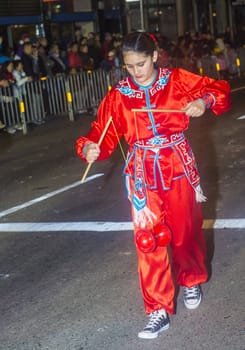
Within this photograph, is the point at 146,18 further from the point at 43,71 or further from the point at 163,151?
the point at 163,151

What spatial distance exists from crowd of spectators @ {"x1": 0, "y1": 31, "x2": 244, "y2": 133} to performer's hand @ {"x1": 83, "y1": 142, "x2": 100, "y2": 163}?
8965 mm

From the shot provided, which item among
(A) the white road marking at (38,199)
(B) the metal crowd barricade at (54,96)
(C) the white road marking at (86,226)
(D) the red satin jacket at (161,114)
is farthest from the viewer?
(B) the metal crowd barricade at (54,96)

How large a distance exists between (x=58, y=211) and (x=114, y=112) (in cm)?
397

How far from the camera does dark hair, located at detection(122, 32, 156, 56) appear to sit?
4676 millimetres

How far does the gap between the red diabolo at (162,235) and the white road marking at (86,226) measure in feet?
8.73

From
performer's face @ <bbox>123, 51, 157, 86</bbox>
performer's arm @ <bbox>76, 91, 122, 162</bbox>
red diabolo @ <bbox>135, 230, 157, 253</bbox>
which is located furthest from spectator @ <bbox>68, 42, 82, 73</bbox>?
red diabolo @ <bbox>135, 230, 157, 253</bbox>

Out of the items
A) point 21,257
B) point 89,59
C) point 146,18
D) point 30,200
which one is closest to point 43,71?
point 89,59

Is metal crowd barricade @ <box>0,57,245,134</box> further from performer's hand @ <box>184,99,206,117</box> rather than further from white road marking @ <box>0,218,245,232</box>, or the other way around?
performer's hand @ <box>184,99,206,117</box>

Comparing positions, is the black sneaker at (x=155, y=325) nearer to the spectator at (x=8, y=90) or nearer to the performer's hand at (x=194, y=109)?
the performer's hand at (x=194, y=109)

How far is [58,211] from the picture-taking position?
28.6 feet

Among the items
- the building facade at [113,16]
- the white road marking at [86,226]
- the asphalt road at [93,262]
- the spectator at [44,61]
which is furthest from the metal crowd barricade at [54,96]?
the white road marking at [86,226]

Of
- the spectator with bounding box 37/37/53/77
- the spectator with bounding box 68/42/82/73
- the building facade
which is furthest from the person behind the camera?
the building facade

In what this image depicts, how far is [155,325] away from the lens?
487cm

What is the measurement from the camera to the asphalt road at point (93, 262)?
4.95 m
